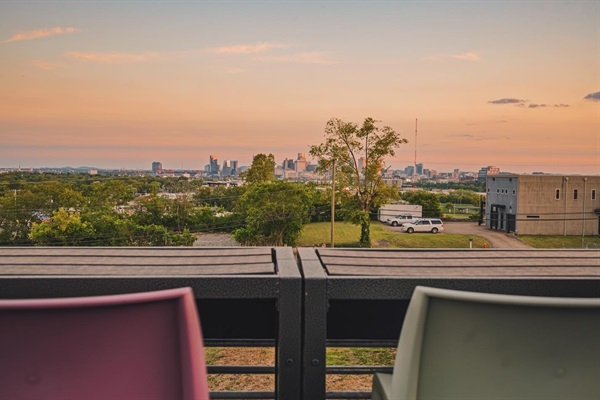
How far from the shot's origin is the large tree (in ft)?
92.9

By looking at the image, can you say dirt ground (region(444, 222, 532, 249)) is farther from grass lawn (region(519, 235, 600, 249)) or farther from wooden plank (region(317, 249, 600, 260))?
wooden plank (region(317, 249, 600, 260))

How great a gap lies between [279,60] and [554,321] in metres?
36.6

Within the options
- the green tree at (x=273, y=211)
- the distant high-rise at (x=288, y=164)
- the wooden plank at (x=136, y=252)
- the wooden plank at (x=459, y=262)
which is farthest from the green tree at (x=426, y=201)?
the wooden plank at (x=136, y=252)

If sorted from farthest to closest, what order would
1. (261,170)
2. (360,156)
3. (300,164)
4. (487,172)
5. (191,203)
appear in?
1. (487,172)
2. (300,164)
3. (261,170)
4. (191,203)
5. (360,156)

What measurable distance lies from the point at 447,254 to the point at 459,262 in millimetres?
124

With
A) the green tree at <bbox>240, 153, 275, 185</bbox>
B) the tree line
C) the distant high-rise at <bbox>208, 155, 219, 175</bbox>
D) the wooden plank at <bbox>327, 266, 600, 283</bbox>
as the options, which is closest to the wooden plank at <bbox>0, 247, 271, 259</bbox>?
the wooden plank at <bbox>327, 266, 600, 283</bbox>

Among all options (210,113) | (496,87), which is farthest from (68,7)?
(496,87)

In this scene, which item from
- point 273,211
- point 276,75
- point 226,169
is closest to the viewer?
point 273,211

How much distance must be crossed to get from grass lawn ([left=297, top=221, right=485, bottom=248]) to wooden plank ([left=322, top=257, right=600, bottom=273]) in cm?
2993

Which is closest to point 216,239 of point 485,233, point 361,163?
point 361,163

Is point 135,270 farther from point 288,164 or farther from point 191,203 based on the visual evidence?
point 288,164

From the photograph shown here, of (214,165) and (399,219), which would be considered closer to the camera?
(399,219)

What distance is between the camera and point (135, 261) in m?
1.46

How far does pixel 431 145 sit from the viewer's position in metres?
40.6
